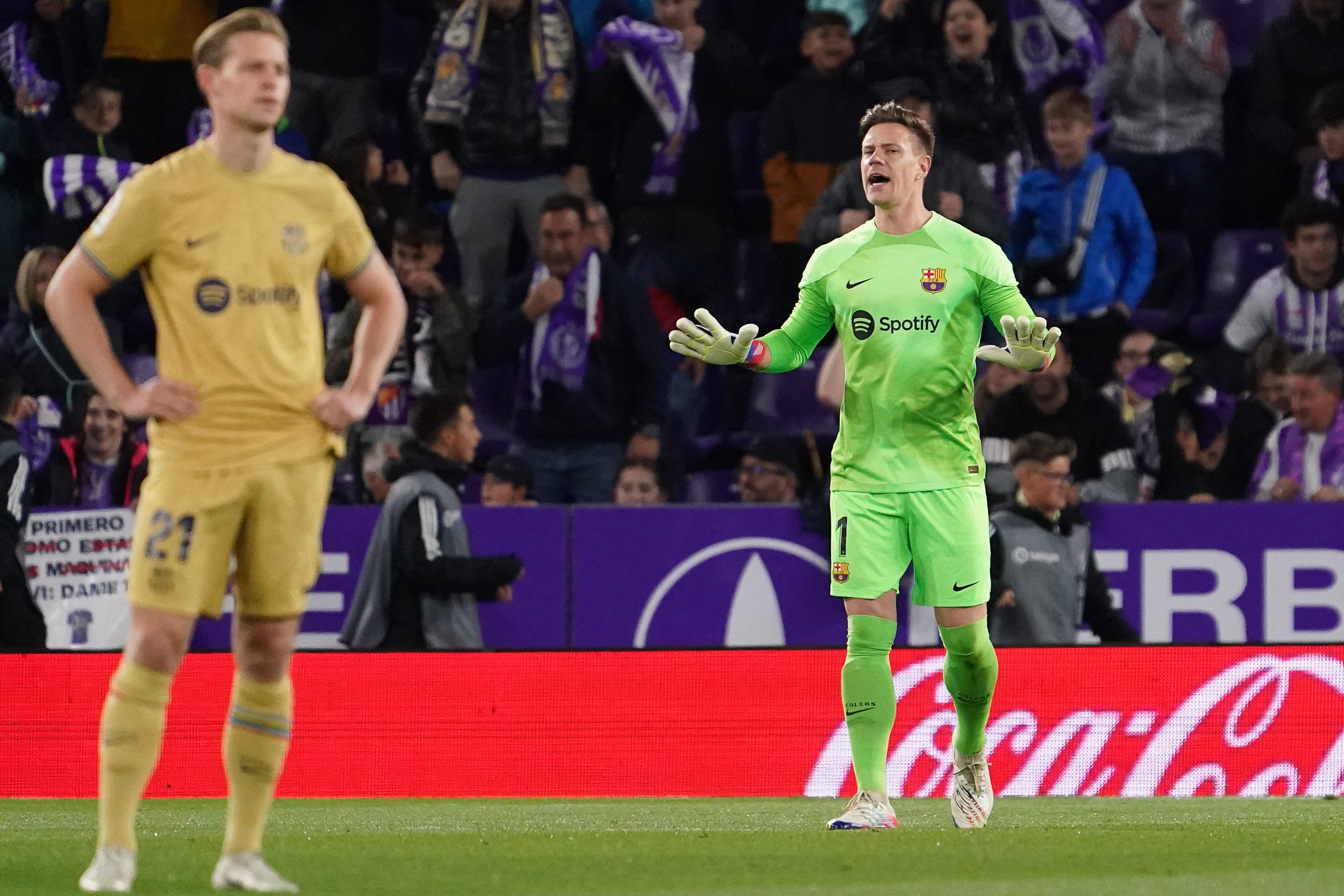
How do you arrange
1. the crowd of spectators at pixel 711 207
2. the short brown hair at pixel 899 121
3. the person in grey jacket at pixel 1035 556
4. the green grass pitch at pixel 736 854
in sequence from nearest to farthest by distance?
the green grass pitch at pixel 736 854 → the short brown hair at pixel 899 121 → the person in grey jacket at pixel 1035 556 → the crowd of spectators at pixel 711 207

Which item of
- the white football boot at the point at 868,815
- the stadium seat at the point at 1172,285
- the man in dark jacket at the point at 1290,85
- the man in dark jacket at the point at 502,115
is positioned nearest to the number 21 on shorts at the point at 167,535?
the white football boot at the point at 868,815

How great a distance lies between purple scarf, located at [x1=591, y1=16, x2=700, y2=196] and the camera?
495 inches

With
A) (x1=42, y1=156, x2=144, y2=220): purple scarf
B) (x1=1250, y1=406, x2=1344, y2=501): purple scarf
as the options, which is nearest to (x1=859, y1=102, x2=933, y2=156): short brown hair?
(x1=1250, y1=406, x2=1344, y2=501): purple scarf

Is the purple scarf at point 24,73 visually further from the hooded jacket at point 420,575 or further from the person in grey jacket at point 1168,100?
the person in grey jacket at point 1168,100

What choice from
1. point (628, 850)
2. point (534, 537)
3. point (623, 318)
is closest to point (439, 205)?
point (623, 318)

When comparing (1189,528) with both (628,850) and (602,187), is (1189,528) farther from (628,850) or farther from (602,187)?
(628,850)

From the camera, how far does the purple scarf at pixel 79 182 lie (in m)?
12.6

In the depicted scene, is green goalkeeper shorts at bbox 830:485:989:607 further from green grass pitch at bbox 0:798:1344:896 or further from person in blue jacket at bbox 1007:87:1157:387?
person in blue jacket at bbox 1007:87:1157:387

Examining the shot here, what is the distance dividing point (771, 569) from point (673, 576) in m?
0.51

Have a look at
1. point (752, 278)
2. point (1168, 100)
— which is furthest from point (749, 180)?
point (1168, 100)

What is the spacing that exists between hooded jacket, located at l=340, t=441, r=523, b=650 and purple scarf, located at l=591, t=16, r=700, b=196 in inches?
117

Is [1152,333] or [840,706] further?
[1152,333]

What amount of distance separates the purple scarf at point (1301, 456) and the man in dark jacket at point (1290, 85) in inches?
96.2

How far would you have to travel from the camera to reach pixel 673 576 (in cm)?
1096
